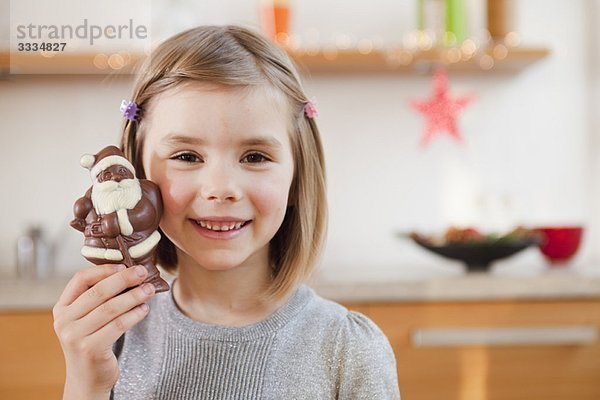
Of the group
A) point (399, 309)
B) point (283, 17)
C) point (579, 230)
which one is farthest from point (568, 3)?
point (399, 309)

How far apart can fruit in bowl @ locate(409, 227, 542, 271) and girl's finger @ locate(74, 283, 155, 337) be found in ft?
4.90

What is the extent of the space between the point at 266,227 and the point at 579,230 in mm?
1734

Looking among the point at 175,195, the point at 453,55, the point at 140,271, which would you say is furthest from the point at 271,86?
the point at 453,55

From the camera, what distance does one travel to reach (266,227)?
1102 mm

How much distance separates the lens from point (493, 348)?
87.7 inches

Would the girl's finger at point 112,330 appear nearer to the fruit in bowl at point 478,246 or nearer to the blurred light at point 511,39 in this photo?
the fruit in bowl at point 478,246

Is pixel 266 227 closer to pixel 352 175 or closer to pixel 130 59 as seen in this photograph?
pixel 130 59

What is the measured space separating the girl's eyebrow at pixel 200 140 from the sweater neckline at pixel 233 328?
9.7 inches

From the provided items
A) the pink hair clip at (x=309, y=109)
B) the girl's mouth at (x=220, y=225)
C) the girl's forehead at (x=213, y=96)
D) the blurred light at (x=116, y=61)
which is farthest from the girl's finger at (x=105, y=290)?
the blurred light at (x=116, y=61)

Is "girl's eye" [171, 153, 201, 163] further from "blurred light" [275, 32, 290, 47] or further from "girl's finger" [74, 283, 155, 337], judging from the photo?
"blurred light" [275, 32, 290, 47]

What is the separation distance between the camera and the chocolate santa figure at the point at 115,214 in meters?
0.99

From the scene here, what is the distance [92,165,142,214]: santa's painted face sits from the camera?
0.99 meters

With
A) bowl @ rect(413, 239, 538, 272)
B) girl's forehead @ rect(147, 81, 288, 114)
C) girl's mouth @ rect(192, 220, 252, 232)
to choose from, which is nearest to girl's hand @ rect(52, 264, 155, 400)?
girl's mouth @ rect(192, 220, 252, 232)

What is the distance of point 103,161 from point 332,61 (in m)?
1.66
